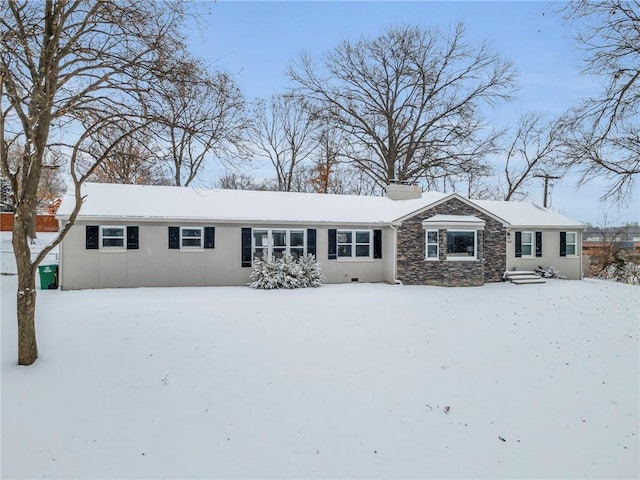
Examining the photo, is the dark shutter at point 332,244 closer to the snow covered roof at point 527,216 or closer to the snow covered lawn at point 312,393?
the snow covered lawn at point 312,393

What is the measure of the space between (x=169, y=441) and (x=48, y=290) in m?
10.8

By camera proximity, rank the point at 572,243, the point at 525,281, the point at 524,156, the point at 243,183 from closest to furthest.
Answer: the point at 525,281 → the point at 572,243 → the point at 524,156 → the point at 243,183

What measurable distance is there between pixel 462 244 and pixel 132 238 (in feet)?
42.7

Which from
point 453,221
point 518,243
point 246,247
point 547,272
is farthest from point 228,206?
point 547,272

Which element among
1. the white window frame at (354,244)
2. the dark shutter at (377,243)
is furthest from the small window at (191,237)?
the dark shutter at (377,243)

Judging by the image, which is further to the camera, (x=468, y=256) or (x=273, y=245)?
(x=468, y=256)

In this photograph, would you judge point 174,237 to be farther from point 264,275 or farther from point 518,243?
point 518,243

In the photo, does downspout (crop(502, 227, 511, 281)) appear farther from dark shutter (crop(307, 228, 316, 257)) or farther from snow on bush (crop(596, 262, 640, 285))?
dark shutter (crop(307, 228, 316, 257))

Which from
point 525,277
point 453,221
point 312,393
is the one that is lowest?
point 312,393

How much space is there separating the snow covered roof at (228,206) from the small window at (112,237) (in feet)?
1.96

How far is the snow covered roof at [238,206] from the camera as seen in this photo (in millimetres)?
14602

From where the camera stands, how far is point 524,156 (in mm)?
32406

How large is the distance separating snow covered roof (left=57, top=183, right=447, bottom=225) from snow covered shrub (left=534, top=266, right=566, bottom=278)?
6.59 meters

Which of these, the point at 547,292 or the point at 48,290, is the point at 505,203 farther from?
the point at 48,290
